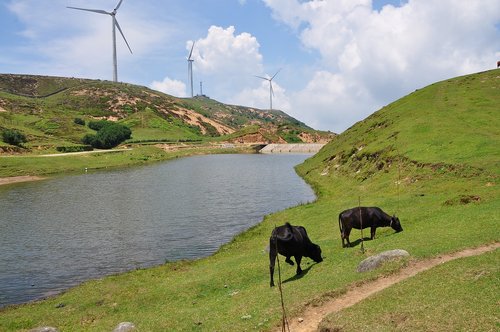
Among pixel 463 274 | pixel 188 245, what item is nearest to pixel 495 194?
pixel 463 274

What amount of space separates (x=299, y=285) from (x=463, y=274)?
7.82 meters

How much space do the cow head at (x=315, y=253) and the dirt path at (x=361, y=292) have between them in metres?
5.13

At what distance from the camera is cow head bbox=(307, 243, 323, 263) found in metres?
25.3

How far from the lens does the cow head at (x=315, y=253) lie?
25312 millimetres

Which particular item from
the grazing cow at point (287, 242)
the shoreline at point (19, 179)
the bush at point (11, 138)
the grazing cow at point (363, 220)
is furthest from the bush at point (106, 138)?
the grazing cow at point (287, 242)

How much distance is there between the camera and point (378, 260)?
22172 mm

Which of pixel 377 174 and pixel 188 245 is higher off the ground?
pixel 377 174

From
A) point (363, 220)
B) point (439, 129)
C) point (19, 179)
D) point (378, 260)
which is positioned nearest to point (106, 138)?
point (19, 179)

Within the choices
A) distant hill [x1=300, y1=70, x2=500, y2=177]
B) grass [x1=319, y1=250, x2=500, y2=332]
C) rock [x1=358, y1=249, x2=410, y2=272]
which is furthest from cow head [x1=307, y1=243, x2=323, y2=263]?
distant hill [x1=300, y1=70, x2=500, y2=177]

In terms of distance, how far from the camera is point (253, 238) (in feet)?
145

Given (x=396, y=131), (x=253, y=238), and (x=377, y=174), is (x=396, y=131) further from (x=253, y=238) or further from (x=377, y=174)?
(x=253, y=238)

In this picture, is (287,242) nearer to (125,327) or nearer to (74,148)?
(125,327)

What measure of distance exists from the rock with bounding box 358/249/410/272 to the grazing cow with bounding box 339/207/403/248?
18.8ft

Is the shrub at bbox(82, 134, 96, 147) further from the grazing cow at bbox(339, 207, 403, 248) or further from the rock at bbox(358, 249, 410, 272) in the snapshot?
the rock at bbox(358, 249, 410, 272)
